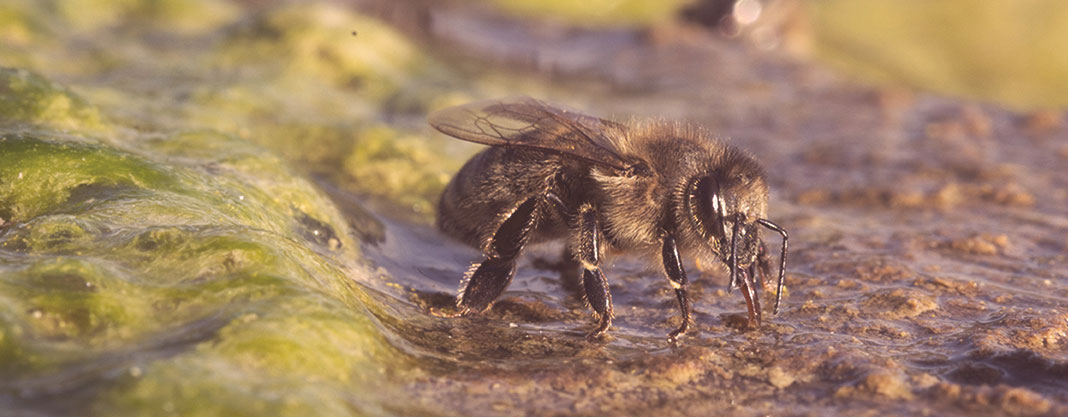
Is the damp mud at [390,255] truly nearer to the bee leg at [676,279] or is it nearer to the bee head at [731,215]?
the bee leg at [676,279]

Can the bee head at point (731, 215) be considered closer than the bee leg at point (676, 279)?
No

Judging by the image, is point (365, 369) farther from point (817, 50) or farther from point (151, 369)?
point (817, 50)

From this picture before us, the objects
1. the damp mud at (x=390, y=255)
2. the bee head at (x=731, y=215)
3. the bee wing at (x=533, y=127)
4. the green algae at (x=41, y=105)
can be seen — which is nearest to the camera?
the damp mud at (x=390, y=255)

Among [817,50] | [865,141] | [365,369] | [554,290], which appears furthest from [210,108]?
[817,50]

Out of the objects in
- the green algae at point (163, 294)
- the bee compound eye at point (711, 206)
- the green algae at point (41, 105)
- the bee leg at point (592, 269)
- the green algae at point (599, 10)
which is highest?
the green algae at point (599, 10)

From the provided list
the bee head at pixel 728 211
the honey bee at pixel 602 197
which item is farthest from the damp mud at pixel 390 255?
the bee head at pixel 728 211

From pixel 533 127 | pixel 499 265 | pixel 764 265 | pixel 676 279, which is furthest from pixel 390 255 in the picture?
pixel 764 265

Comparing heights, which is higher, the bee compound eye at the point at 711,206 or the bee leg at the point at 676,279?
the bee compound eye at the point at 711,206

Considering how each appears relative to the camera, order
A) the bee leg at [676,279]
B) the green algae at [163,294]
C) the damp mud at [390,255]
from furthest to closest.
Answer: the bee leg at [676,279] < the damp mud at [390,255] < the green algae at [163,294]
